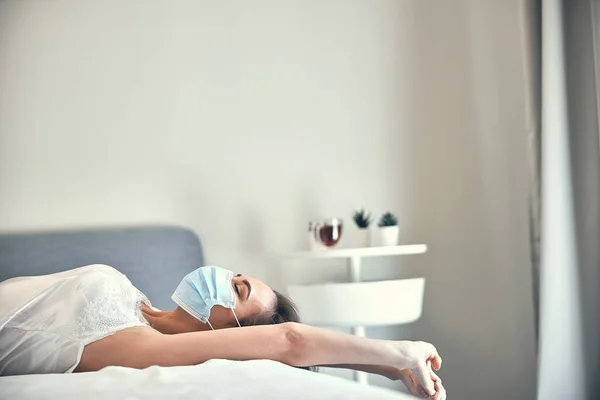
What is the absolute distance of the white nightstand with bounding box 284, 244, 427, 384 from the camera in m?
1.96

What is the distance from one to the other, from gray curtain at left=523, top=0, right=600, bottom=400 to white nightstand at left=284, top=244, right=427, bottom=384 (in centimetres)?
39

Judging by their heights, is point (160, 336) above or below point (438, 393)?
above

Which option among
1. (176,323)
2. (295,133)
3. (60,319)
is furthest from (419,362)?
(295,133)

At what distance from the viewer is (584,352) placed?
190 cm

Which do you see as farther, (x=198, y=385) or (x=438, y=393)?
(x=438, y=393)

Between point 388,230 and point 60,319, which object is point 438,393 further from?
point 388,230

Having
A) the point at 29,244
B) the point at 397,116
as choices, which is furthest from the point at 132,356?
the point at 397,116

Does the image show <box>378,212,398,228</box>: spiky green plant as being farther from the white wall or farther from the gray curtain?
the gray curtain

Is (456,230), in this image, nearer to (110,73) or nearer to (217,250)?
(217,250)

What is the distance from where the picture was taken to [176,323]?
131 centimetres

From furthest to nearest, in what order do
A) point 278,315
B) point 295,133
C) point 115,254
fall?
point 295,133 → point 115,254 → point 278,315

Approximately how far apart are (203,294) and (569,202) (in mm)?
1151

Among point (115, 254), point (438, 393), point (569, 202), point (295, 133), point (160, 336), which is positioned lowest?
point (438, 393)

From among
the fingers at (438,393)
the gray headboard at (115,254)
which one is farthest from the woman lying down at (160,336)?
the gray headboard at (115,254)
